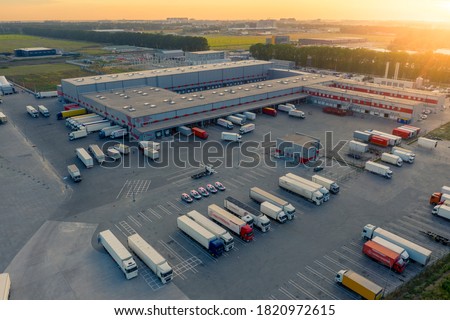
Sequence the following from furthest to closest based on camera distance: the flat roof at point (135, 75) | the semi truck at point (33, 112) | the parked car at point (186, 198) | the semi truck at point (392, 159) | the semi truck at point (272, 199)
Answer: the flat roof at point (135, 75)
the semi truck at point (33, 112)
the semi truck at point (392, 159)
the parked car at point (186, 198)
the semi truck at point (272, 199)

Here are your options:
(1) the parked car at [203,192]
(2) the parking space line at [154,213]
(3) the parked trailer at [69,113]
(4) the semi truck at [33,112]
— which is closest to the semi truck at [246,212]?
(1) the parked car at [203,192]

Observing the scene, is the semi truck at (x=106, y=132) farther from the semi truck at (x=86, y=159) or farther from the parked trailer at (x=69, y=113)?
the parked trailer at (x=69, y=113)

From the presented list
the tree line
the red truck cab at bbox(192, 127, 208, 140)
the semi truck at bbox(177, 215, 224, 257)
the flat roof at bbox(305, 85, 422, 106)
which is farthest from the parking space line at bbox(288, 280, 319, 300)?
the tree line

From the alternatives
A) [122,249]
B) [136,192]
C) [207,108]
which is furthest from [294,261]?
[207,108]

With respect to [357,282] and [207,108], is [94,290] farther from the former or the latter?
[207,108]

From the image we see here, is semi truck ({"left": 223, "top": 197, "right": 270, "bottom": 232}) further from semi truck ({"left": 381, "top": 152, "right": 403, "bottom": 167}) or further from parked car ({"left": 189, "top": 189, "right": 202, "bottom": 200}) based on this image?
semi truck ({"left": 381, "top": 152, "right": 403, "bottom": 167})

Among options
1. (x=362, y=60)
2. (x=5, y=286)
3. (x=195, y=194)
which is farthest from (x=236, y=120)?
(x=362, y=60)

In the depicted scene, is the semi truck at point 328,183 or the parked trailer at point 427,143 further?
the parked trailer at point 427,143
